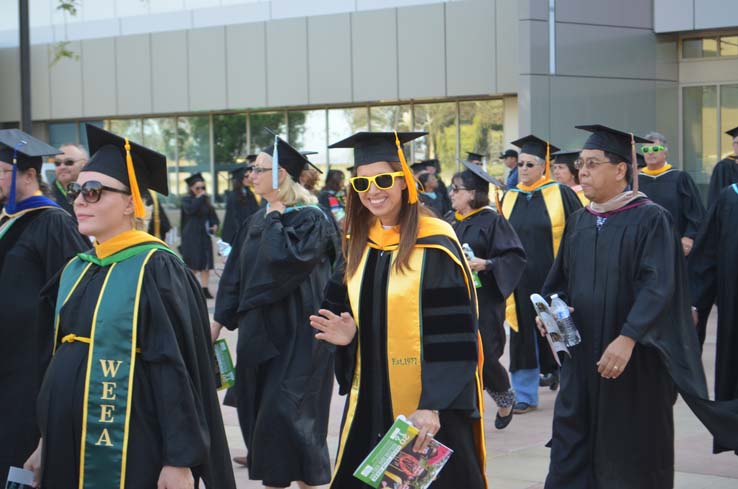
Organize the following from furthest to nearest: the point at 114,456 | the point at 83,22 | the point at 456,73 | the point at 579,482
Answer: the point at 83,22 < the point at 456,73 < the point at 579,482 < the point at 114,456

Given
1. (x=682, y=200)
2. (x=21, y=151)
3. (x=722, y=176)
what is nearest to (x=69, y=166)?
(x=21, y=151)

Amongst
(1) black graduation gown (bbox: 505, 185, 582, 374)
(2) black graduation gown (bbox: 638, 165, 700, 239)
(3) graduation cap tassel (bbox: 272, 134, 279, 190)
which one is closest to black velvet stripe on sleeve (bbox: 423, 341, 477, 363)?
(3) graduation cap tassel (bbox: 272, 134, 279, 190)

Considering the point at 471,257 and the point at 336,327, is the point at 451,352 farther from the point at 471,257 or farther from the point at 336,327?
the point at 471,257

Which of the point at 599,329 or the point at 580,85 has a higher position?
the point at 580,85

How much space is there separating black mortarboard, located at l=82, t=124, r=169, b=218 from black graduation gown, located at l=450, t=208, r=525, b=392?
4.22m

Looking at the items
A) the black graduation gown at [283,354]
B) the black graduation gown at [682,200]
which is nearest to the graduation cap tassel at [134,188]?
the black graduation gown at [283,354]

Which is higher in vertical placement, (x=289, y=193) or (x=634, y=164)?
(x=634, y=164)

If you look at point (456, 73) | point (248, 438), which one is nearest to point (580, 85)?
point (456, 73)

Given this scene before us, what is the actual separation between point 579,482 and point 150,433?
8.15 ft

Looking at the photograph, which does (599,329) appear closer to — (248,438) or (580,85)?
(248,438)

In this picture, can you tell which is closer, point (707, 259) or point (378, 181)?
point (378, 181)

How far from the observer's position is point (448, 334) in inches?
170

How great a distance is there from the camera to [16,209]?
16.6 feet

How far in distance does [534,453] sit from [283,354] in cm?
216
